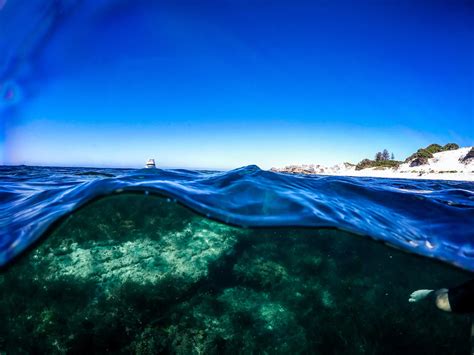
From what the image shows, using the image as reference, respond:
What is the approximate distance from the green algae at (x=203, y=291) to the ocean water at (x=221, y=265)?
3cm

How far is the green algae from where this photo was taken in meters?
4.68

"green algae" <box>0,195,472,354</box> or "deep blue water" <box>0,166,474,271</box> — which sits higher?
"deep blue water" <box>0,166,474,271</box>

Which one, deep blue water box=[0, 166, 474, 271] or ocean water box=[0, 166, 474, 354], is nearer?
deep blue water box=[0, 166, 474, 271]

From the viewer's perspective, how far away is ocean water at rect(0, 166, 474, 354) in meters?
4.63

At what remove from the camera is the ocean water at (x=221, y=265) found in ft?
15.2

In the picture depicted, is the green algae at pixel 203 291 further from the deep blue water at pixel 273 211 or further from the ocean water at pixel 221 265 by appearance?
the deep blue water at pixel 273 211

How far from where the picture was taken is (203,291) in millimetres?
5527

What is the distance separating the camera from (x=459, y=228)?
556cm

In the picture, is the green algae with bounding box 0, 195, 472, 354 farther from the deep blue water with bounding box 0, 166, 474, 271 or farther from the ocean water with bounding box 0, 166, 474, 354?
the deep blue water with bounding box 0, 166, 474, 271

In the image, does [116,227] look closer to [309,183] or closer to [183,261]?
[183,261]

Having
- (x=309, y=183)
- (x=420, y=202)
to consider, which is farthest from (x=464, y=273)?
(x=309, y=183)

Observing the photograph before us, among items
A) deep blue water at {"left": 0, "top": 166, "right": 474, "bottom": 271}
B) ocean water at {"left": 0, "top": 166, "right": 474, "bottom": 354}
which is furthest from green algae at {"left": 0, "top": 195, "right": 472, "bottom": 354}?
deep blue water at {"left": 0, "top": 166, "right": 474, "bottom": 271}

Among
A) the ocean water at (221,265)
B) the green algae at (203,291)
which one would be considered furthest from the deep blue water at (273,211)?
the green algae at (203,291)

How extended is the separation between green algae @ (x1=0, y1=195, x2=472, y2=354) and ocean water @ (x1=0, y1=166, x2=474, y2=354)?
3 centimetres
